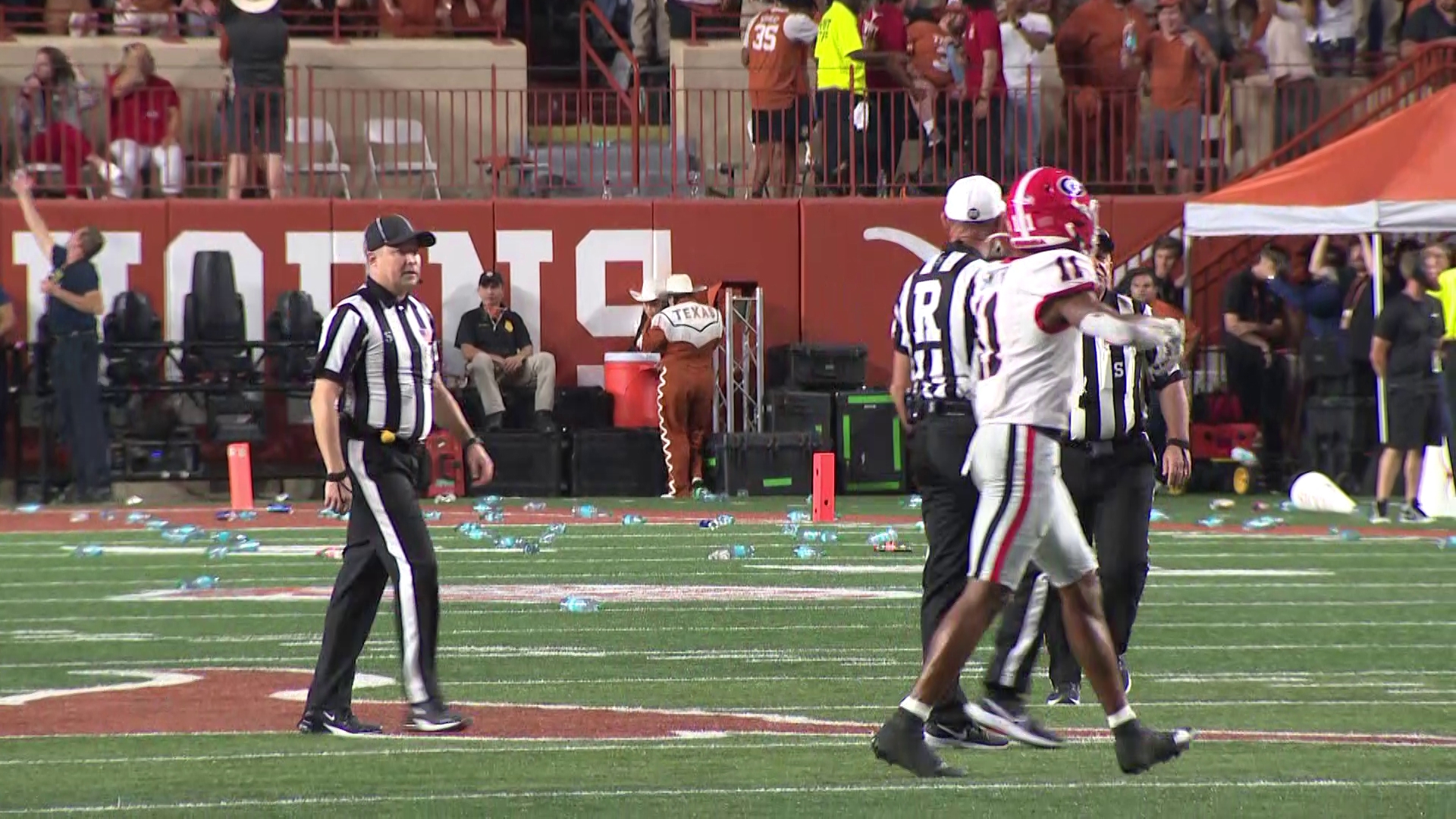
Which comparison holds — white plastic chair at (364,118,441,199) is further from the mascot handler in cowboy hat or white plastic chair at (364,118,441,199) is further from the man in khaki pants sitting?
the mascot handler in cowboy hat

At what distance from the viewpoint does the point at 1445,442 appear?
1847cm

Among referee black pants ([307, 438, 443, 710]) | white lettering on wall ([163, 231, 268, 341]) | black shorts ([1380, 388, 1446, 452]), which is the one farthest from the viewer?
white lettering on wall ([163, 231, 268, 341])

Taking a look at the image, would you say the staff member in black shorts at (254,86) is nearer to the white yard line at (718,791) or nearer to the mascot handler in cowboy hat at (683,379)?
the mascot handler in cowboy hat at (683,379)

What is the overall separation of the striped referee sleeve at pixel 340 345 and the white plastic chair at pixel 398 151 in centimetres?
1560

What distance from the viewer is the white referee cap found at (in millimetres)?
8742

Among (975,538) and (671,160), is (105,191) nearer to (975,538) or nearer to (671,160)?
(671,160)

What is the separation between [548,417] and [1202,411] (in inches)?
242

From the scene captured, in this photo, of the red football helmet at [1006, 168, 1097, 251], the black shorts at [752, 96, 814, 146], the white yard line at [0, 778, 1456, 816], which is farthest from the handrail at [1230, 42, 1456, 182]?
the white yard line at [0, 778, 1456, 816]

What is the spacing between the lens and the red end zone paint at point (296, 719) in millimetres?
8773

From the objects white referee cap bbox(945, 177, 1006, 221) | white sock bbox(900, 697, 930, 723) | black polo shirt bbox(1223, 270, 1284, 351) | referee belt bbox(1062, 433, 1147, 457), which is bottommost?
white sock bbox(900, 697, 930, 723)

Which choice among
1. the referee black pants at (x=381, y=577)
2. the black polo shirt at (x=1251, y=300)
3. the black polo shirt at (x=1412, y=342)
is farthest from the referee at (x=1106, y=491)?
the black polo shirt at (x=1251, y=300)

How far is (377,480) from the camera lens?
8.93 m

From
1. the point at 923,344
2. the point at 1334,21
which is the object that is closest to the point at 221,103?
the point at 1334,21

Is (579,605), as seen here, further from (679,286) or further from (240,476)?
(679,286)
